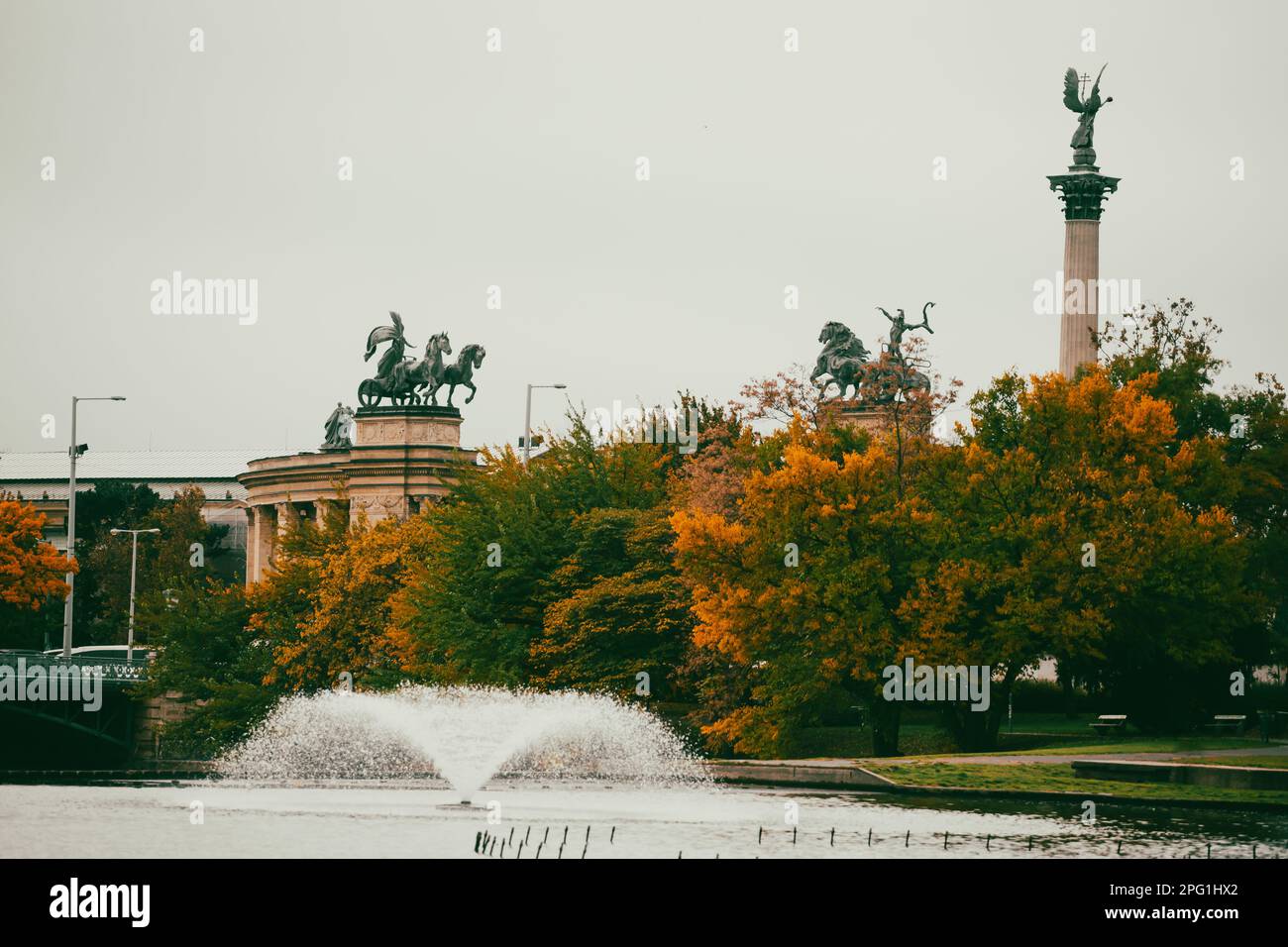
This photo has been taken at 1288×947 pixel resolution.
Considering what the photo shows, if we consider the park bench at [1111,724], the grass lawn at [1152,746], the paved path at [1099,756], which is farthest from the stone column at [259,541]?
the paved path at [1099,756]

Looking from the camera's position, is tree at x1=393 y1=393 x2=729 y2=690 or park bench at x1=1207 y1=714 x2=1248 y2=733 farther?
tree at x1=393 y1=393 x2=729 y2=690

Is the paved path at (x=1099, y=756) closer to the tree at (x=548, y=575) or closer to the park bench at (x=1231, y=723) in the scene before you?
the park bench at (x=1231, y=723)

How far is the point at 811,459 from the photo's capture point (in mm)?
60625

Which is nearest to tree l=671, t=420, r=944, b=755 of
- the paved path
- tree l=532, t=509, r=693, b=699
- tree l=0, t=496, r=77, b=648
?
tree l=532, t=509, r=693, b=699

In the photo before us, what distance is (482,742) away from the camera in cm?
5959

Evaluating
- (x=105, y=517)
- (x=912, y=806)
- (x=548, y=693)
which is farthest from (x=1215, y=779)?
(x=105, y=517)

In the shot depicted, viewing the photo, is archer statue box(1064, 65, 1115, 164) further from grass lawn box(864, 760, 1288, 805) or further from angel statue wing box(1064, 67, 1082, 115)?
grass lawn box(864, 760, 1288, 805)

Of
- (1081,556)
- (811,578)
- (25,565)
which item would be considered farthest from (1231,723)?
(25,565)

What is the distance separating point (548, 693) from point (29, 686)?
90.4 ft

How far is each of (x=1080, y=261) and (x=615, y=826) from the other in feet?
192

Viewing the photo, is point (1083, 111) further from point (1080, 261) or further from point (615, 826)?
point (615, 826)

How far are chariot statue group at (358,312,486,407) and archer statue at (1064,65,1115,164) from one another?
41.0 metres

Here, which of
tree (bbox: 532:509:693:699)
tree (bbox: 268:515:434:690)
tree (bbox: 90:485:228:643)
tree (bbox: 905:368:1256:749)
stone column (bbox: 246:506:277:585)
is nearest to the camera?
tree (bbox: 905:368:1256:749)

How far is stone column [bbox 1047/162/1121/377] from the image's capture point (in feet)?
310
